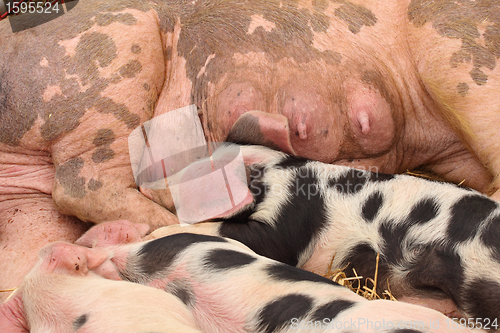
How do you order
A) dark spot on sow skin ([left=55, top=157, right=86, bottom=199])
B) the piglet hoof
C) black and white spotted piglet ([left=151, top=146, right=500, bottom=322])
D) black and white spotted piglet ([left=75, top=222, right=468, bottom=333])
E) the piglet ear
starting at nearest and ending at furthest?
black and white spotted piglet ([left=75, top=222, right=468, bottom=333])
the piglet ear
black and white spotted piglet ([left=151, top=146, right=500, bottom=322])
the piglet hoof
dark spot on sow skin ([left=55, top=157, right=86, bottom=199])

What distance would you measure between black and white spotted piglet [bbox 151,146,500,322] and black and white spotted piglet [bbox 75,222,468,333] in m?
0.27

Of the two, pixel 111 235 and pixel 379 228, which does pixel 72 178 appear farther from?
pixel 379 228

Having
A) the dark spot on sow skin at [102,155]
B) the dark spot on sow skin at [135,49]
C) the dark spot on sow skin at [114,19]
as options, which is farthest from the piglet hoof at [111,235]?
the dark spot on sow skin at [114,19]

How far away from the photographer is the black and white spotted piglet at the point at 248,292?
1.52 meters

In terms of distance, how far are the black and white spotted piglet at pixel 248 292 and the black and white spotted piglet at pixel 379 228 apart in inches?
10.6

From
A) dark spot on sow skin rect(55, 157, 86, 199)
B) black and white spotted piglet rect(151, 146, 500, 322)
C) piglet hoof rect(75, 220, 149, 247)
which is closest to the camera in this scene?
black and white spotted piglet rect(151, 146, 500, 322)

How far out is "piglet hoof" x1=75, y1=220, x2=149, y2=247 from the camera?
7.04 feet

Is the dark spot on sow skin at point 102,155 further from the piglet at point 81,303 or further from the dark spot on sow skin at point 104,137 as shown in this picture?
the piglet at point 81,303

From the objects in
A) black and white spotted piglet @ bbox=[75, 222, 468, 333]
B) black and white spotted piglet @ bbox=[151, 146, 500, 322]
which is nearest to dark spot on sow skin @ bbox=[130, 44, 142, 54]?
black and white spotted piglet @ bbox=[151, 146, 500, 322]

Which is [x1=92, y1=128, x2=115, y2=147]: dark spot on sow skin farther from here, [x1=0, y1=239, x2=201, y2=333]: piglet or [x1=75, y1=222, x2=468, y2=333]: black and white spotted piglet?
[x1=0, y1=239, x2=201, y2=333]: piglet

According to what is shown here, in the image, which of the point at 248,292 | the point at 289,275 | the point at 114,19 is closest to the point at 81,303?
the point at 248,292

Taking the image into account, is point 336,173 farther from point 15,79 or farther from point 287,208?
point 15,79

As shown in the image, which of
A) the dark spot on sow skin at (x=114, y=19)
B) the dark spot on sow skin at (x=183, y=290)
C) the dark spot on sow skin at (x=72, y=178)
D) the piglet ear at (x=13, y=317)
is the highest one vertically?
the dark spot on sow skin at (x=114, y=19)

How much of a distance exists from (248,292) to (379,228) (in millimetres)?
706
